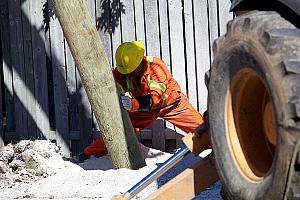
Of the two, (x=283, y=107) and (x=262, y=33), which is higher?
(x=262, y=33)

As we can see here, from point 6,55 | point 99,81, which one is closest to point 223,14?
point 99,81

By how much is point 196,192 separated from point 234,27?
1.05 metres

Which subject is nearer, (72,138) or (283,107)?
(283,107)

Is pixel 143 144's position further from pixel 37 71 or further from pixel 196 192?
pixel 196 192

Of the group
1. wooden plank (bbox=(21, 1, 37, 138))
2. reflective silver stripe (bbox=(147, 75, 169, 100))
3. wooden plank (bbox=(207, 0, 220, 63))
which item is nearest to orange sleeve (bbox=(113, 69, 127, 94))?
reflective silver stripe (bbox=(147, 75, 169, 100))

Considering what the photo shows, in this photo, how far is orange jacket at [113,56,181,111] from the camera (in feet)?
23.3

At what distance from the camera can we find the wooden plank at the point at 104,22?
7906mm

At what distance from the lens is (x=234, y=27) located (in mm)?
3408

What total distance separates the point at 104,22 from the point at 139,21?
410 mm

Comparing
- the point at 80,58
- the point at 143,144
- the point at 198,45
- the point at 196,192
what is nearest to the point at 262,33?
the point at 196,192

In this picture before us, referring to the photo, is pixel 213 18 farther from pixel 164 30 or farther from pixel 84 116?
pixel 84 116

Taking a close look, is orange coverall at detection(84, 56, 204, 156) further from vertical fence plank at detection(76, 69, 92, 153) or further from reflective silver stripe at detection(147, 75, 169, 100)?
vertical fence plank at detection(76, 69, 92, 153)

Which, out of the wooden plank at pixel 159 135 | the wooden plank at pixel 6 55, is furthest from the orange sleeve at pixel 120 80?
the wooden plank at pixel 6 55

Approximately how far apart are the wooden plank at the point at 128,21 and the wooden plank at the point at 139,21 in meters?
0.05
